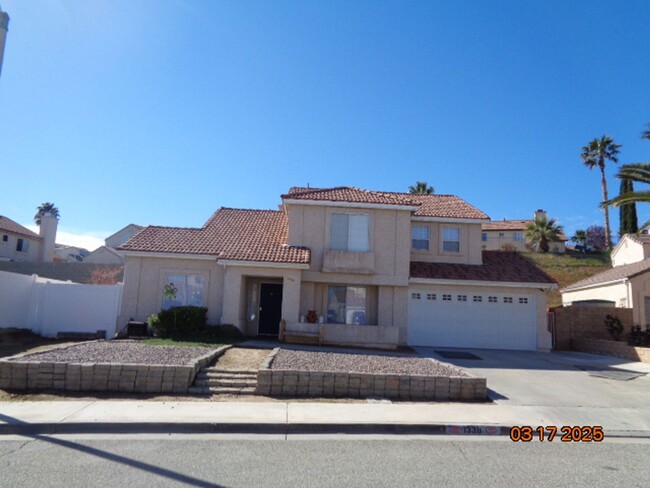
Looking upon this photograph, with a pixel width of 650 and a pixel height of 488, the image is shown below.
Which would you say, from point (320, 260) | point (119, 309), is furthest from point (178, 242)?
point (320, 260)

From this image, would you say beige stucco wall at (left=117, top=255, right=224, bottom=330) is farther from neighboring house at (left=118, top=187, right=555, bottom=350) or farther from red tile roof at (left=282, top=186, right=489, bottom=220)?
red tile roof at (left=282, top=186, right=489, bottom=220)

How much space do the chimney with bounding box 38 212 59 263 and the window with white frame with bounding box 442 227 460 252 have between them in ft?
121

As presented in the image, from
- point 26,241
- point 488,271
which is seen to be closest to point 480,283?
point 488,271

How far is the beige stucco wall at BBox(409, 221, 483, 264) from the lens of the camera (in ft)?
65.6

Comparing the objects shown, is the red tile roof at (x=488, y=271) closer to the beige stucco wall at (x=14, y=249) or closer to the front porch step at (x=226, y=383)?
the front porch step at (x=226, y=383)

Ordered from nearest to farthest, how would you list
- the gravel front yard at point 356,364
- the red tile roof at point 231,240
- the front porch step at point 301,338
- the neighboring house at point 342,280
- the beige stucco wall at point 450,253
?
1. the gravel front yard at point 356,364
2. the front porch step at point 301,338
3. the red tile roof at point 231,240
4. the neighboring house at point 342,280
5. the beige stucco wall at point 450,253

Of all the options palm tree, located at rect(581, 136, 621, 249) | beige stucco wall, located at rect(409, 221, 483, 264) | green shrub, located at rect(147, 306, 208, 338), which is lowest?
green shrub, located at rect(147, 306, 208, 338)

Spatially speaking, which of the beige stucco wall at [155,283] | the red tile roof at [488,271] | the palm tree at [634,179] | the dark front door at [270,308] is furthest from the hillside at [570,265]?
the beige stucco wall at [155,283]

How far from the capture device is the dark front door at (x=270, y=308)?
18516 millimetres

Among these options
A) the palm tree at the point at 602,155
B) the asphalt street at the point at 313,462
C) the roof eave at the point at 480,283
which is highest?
the palm tree at the point at 602,155

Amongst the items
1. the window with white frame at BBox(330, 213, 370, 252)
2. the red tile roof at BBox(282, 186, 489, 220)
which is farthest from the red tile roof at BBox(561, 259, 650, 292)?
the window with white frame at BBox(330, 213, 370, 252)

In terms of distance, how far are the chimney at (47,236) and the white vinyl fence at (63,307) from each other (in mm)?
28448

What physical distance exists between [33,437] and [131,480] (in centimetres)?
251

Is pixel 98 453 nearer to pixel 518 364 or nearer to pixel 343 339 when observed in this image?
pixel 343 339
